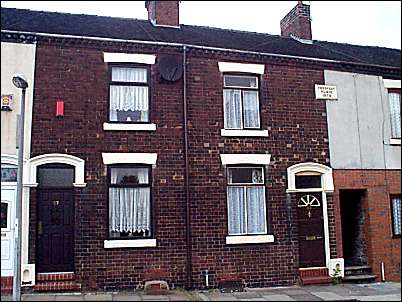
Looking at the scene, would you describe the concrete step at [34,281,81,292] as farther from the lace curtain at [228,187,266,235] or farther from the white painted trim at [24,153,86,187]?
the lace curtain at [228,187,266,235]

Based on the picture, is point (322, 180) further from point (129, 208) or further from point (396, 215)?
point (129, 208)

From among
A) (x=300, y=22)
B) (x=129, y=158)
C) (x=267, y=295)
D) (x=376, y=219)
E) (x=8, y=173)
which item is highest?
(x=300, y=22)

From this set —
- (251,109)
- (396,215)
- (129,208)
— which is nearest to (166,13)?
(251,109)

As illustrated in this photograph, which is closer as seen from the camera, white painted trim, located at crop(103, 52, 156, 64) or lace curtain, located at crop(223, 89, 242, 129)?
white painted trim, located at crop(103, 52, 156, 64)

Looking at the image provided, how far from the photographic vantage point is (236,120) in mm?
14250

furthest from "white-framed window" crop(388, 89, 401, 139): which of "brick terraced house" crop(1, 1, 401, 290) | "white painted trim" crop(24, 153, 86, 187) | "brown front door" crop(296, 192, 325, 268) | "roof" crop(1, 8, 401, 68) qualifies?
"white painted trim" crop(24, 153, 86, 187)

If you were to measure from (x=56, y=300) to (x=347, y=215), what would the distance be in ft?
29.4

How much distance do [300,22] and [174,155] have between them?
7.92m

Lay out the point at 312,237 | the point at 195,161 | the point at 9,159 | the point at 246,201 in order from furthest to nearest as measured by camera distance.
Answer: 1. the point at 312,237
2. the point at 246,201
3. the point at 195,161
4. the point at 9,159

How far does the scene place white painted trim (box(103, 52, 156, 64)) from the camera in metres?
13.3

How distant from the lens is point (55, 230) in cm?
1241

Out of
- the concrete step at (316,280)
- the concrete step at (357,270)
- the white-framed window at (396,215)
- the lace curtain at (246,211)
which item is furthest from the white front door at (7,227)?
the white-framed window at (396,215)

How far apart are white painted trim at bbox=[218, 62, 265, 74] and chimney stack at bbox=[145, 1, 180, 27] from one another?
306 centimetres

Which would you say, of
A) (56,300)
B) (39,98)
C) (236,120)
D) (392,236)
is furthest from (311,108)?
(56,300)
